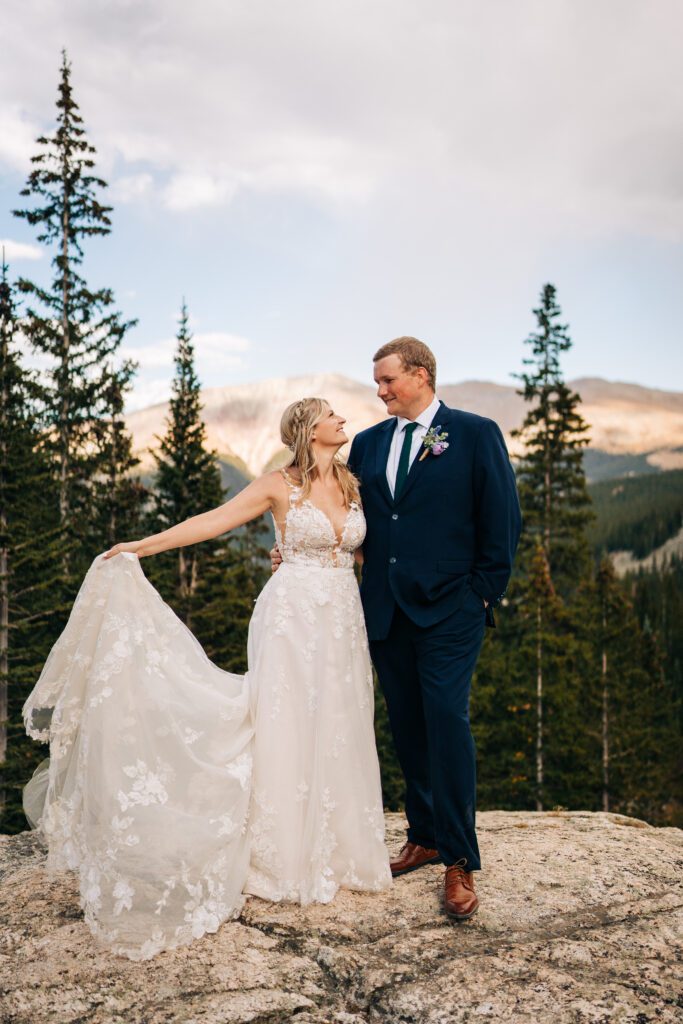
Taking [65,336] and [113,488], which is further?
[113,488]

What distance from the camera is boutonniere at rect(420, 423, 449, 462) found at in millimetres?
4699

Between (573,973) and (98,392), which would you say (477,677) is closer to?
(98,392)

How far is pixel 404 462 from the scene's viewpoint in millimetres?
4836

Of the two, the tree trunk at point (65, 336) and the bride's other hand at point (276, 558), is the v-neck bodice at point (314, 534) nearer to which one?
the bride's other hand at point (276, 558)

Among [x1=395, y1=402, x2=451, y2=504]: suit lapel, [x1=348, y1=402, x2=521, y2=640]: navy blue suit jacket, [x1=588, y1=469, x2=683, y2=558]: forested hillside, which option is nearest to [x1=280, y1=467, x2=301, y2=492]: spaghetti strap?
[x1=348, y1=402, x2=521, y2=640]: navy blue suit jacket

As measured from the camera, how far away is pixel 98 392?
28719mm

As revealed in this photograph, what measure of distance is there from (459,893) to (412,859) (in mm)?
651

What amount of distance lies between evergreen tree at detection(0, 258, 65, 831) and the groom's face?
17.2 m

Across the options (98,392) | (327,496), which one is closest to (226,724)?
(327,496)

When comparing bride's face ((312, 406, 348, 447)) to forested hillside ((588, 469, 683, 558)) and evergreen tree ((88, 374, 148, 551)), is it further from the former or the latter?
forested hillside ((588, 469, 683, 558))

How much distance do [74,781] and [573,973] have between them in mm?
2751

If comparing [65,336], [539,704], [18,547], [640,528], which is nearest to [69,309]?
[65,336]

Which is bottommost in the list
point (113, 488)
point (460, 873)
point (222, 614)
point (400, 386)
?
point (222, 614)

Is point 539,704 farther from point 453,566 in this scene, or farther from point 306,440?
point 306,440
